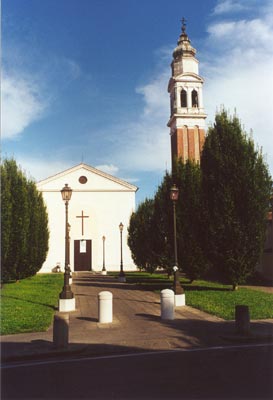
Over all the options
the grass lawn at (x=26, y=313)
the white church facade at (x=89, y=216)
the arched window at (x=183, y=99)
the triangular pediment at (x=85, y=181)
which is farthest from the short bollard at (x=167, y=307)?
the arched window at (x=183, y=99)

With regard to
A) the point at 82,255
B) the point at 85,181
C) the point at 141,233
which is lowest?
the point at 82,255

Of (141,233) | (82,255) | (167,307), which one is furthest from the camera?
(82,255)

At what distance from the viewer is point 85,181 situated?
5475 cm

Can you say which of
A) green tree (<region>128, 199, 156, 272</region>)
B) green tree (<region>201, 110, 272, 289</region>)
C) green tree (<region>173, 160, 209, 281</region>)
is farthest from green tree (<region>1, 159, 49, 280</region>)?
green tree (<region>201, 110, 272, 289</region>)

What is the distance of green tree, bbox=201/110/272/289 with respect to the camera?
70.8ft

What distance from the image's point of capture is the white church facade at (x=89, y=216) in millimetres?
53250

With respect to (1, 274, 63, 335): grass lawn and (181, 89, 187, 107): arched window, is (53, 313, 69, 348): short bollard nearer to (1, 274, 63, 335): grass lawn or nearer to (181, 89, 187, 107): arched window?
(1, 274, 63, 335): grass lawn

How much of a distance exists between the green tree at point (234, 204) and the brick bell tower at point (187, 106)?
1198 inches

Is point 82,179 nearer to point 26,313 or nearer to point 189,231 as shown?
point 189,231

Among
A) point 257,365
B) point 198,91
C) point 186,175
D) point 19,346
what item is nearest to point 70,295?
point 19,346

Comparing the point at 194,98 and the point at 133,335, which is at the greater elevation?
the point at 194,98

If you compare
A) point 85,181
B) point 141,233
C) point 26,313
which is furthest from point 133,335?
point 85,181

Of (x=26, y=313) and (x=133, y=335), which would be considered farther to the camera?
(x=26, y=313)

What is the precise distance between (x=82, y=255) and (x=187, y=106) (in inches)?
942
